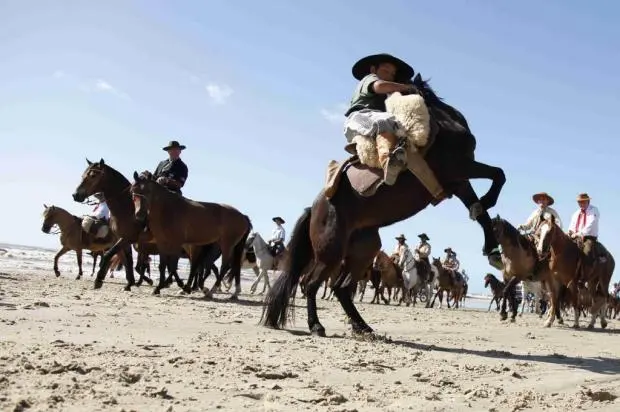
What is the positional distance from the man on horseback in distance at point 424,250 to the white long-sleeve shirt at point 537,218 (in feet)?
46.6

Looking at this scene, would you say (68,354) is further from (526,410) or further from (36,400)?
(526,410)

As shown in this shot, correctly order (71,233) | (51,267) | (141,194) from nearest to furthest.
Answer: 1. (141,194)
2. (71,233)
3. (51,267)

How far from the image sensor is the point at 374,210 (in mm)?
5629

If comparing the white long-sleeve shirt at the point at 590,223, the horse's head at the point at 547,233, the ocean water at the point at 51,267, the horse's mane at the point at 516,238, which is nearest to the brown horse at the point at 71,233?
the ocean water at the point at 51,267

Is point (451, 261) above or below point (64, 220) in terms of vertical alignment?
above

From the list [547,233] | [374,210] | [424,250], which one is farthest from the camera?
[424,250]

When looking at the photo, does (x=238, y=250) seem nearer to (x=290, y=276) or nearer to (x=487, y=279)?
(x=290, y=276)

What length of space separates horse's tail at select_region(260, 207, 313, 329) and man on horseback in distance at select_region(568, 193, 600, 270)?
793cm

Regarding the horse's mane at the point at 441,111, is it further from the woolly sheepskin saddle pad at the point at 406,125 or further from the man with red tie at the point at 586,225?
the man with red tie at the point at 586,225

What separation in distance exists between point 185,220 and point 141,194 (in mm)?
1005

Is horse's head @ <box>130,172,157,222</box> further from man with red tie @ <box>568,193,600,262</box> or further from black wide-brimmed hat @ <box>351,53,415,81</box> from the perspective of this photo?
man with red tie @ <box>568,193,600,262</box>

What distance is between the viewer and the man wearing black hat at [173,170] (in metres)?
12.2

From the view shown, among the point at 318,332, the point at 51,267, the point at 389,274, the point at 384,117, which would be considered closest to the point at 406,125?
the point at 384,117

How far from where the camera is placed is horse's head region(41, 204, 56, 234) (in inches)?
767
